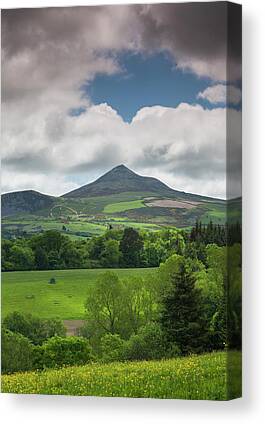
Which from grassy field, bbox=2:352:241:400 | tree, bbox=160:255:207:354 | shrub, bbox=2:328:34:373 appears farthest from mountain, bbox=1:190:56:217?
grassy field, bbox=2:352:241:400

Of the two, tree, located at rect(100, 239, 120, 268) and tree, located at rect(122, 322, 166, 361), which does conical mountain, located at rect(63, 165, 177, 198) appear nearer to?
tree, located at rect(100, 239, 120, 268)

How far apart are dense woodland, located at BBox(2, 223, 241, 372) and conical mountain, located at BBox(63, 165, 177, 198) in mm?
219

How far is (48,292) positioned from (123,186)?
71 centimetres

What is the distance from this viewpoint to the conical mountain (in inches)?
292

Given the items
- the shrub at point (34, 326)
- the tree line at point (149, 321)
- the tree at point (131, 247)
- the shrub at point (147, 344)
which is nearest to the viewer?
the tree line at point (149, 321)

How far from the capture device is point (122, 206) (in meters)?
7.49

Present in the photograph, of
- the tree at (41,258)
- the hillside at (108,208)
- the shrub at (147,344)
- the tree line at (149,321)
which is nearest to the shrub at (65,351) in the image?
the tree line at (149,321)

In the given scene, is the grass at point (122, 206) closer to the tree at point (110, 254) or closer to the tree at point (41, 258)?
the tree at point (110, 254)

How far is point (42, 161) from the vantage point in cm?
759

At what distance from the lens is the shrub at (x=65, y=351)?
7.48m

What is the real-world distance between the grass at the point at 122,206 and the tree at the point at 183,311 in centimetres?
36

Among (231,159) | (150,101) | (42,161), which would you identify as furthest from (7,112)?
(231,159)

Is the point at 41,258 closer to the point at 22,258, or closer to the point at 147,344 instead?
the point at 22,258

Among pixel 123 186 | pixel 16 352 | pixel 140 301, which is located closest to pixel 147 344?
pixel 140 301
